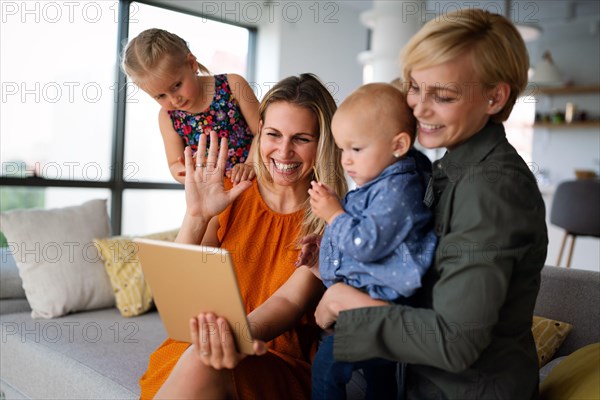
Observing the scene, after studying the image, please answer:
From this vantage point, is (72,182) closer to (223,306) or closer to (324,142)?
(324,142)

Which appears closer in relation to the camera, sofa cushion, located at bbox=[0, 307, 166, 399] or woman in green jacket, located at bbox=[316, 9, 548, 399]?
woman in green jacket, located at bbox=[316, 9, 548, 399]

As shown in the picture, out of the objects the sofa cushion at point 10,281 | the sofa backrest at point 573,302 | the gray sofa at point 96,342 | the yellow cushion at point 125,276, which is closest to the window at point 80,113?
the sofa cushion at point 10,281

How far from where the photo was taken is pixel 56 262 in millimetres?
3014

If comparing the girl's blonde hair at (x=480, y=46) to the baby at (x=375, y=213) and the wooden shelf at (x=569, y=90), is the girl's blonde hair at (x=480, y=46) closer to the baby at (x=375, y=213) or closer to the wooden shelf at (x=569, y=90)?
the baby at (x=375, y=213)

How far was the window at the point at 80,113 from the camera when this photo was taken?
4482 millimetres

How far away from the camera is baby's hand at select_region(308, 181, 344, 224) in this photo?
1316 mm

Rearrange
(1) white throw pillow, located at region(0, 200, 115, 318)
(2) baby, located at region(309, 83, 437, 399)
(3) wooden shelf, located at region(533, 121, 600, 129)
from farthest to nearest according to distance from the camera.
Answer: (3) wooden shelf, located at region(533, 121, 600, 129), (1) white throw pillow, located at region(0, 200, 115, 318), (2) baby, located at region(309, 83, 437, 399)

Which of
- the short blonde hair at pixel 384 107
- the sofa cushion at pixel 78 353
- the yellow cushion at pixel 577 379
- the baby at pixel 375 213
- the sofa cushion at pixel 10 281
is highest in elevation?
the short blonde hair at pixel 384 107

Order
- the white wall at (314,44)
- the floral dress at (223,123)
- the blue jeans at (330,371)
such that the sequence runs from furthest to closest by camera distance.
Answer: the white wall at (314,44), the floral dress at (223,123), the blue jeans at (330,371)

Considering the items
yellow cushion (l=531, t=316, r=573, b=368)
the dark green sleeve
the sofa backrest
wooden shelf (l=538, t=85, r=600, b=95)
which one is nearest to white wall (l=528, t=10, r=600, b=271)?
wooden shelf (l=538, t=85, r=600, b=95)

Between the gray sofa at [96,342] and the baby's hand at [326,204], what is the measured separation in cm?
93

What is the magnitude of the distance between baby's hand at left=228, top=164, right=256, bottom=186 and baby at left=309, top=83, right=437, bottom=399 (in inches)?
21.5

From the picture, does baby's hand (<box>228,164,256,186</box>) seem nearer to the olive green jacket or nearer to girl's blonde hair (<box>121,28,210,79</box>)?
girl's blonde hair (<box>121,28,210,79</box>)

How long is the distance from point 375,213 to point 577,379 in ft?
2.28
